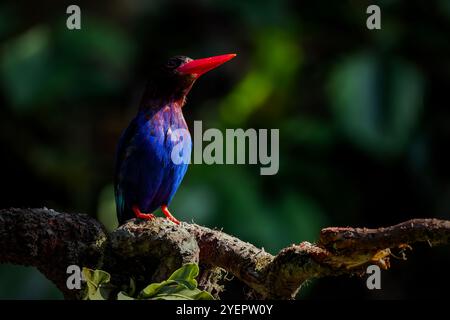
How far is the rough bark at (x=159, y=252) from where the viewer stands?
2.43 meters

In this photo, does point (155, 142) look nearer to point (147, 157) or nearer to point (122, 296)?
point (147, 157)

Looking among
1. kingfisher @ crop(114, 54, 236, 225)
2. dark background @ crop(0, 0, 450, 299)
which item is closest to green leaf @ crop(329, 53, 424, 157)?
dark background @ crop(0, 0, 450, 299)

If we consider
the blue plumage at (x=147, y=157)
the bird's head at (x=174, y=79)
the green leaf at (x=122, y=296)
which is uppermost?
the bird's head at (x=174, y=79)

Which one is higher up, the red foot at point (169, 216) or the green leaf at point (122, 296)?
the red foot at point (169, 216)

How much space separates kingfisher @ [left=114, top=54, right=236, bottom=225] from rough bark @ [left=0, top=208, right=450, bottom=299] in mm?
504

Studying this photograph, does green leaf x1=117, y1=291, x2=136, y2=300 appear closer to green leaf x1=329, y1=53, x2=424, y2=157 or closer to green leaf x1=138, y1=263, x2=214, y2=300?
green leaf x1=138, y1=263, x2=214, y2=300

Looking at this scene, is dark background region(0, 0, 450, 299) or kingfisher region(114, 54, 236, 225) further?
Result: dark background region(0, 0, 450, 299)

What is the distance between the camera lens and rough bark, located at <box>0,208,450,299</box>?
2.43 m

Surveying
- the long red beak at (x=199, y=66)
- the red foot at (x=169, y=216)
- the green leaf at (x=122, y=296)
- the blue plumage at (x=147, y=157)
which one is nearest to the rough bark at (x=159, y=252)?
the red foot at (x=169, y=216)

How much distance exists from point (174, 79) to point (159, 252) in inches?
33.3

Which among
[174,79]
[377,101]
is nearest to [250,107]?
[377,101]

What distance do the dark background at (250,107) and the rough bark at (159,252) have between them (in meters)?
2.94

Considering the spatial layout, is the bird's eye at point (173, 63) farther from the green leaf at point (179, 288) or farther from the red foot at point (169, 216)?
the green leaf at point (179, 288)

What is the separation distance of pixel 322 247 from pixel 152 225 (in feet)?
1.88
